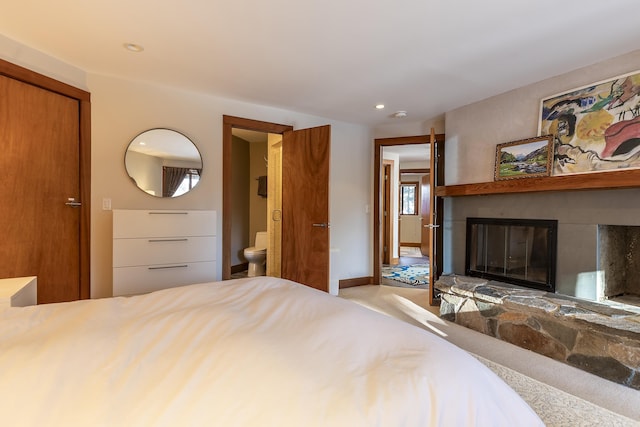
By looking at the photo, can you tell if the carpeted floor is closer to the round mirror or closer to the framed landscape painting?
the framed landscape painting

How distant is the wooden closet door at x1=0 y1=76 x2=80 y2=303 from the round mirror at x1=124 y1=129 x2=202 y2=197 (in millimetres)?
434

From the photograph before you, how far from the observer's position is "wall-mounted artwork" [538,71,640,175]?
2.23 meters

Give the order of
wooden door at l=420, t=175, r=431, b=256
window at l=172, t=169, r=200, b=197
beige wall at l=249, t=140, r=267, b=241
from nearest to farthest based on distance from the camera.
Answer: window at l=172, t=169, r=200, b=197
beige wall at l=249, t=140, r=267, b=241
wooden door at l=420, t=175, r=431, b=256

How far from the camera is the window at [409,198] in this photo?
8.49m

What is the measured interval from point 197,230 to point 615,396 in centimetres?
314

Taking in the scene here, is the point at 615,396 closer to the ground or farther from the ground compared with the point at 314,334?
closer to the ground

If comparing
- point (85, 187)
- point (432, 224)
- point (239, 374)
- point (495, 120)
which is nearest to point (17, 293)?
point (85, 187)

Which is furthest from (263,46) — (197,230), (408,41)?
(197,230)

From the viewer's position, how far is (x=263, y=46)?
7.30 feet

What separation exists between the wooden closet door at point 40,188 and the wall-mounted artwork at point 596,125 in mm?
4097

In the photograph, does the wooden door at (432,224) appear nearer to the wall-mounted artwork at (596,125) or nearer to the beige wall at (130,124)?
the wall-mounted artwork at (596,125)

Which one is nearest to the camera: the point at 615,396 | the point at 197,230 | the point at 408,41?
the point at 615,396

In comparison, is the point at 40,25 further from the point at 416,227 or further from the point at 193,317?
the point at 416,227

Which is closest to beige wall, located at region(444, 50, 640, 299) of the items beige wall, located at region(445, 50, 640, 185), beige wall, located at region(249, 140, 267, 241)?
beige wall, located at region(445, 50, 640, 185)
